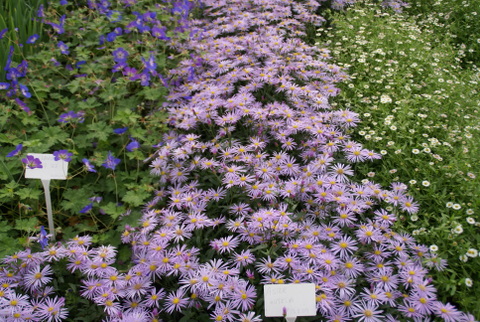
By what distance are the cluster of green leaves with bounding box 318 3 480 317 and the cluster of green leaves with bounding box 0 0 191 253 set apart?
3.68 feet

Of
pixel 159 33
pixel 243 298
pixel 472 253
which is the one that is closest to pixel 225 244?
pixel 243 298

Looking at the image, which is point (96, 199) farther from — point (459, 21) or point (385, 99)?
point (459, 21)

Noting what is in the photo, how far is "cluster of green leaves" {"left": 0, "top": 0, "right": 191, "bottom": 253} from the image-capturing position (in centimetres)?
182

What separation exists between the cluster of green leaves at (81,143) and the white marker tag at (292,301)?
2.63 ft

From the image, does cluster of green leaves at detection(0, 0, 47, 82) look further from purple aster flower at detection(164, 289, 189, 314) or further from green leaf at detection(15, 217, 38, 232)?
purple aster flower at detection(164, 289, 189, 314)

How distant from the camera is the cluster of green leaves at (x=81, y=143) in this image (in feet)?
5.98

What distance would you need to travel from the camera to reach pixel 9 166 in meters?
1.91

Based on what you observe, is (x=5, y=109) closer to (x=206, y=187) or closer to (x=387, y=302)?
(x=206, y=187)

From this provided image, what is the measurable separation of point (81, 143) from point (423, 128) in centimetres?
181

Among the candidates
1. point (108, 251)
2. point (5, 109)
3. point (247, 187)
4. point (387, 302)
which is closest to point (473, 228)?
point (387, 302)

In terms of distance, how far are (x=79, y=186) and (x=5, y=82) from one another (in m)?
0.86

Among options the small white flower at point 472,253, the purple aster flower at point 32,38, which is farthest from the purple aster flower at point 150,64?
the small white flower at point 472,253

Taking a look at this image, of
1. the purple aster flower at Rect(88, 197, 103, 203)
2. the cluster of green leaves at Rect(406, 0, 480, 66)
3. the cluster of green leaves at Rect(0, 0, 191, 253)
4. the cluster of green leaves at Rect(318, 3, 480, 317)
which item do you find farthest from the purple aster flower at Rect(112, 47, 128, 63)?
the cluster of green leaves at Rect(406, 0, 480, 66)

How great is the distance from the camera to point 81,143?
211cm
